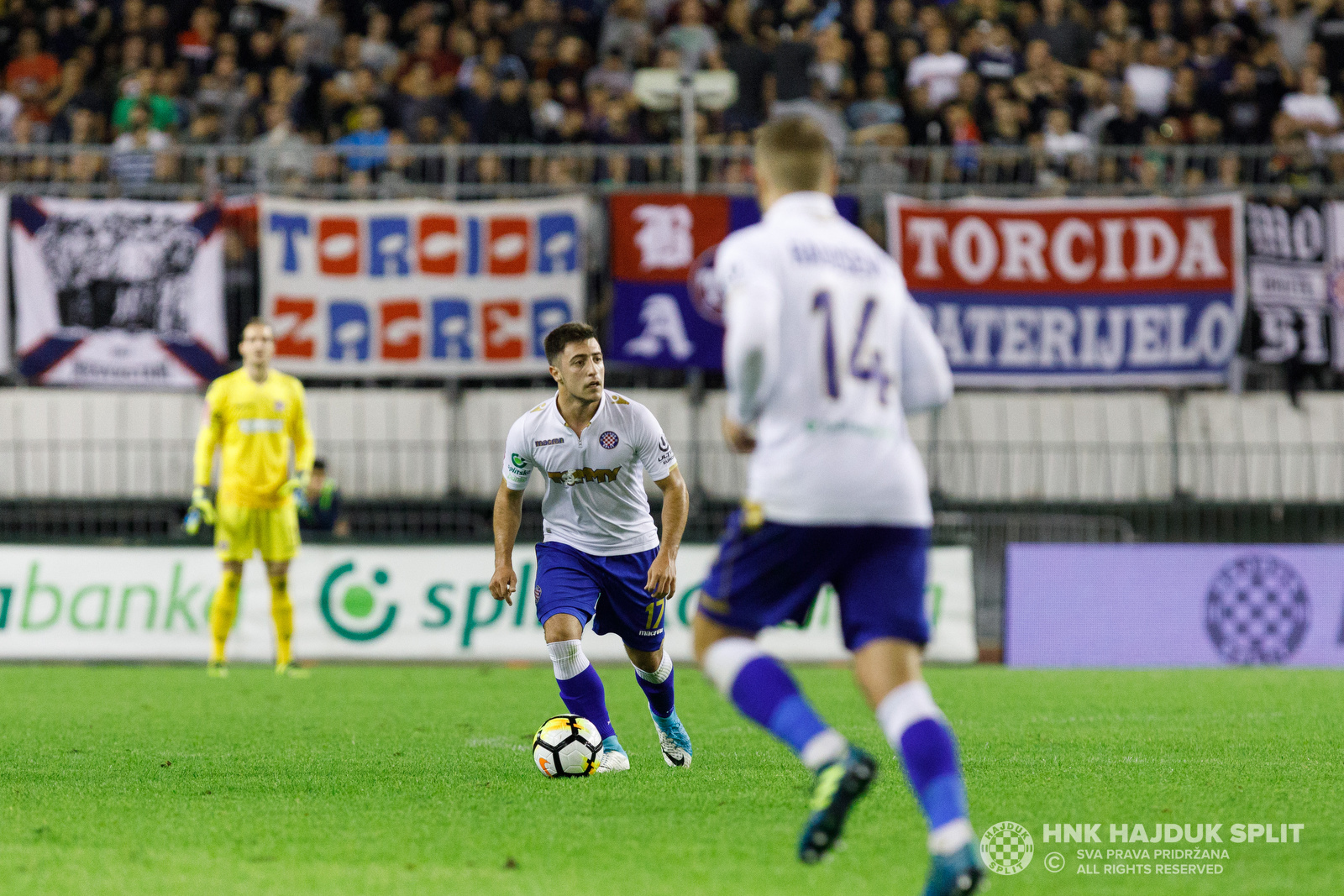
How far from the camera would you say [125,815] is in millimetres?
5773

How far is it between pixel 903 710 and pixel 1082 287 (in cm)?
1323

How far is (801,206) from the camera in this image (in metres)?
4.48

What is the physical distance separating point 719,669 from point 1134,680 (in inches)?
359

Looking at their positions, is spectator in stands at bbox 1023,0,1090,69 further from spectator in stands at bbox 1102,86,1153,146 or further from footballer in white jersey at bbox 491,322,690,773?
footballer in white jersey at bbox 491,322,690,773

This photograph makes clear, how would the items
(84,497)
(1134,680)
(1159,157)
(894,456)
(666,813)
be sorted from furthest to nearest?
(1159,157) → (84,497) → (1134,680) → (666,813) → (894,456)

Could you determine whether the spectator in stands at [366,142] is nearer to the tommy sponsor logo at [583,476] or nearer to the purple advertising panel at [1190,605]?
the purple advertising panel at [1190,605]

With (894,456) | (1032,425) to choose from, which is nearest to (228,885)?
(894,456)

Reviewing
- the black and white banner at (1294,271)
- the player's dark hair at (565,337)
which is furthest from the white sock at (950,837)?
the black and white banner at (1294,271)

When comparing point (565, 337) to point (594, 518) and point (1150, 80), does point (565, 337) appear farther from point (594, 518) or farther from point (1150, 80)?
point (1150, 80)

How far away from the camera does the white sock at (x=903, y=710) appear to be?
4195 mm

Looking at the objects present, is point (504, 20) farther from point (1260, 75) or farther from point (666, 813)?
point (666, 813)

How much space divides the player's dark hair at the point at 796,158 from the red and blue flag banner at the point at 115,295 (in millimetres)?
12543

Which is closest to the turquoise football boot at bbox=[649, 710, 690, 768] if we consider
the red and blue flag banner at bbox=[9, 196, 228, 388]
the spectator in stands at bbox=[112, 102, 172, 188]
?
the red and blue flag banner at bbox=[9, 196, 228, 388]

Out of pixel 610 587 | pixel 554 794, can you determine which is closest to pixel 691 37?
pixel 610 587
